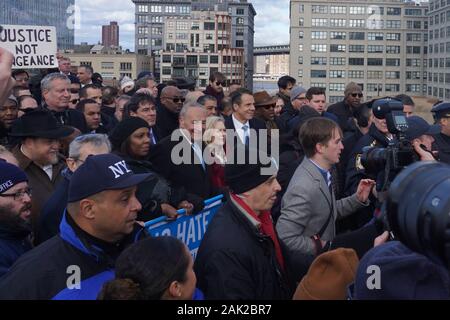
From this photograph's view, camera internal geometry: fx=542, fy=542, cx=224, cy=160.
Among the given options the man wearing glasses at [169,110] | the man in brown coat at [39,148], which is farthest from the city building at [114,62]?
the man in brown coat at [39,148]

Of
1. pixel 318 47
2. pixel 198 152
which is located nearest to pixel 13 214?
pixel 198 152

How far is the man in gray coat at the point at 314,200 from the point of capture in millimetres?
3869

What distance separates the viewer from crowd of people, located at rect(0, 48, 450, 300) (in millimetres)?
2316

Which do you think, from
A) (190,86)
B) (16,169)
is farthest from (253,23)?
(16,169)

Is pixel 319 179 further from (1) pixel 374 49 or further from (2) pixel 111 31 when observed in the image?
(1) pixel 374 49

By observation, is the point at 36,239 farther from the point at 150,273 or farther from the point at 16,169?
the point at 150,273

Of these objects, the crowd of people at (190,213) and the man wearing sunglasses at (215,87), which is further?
the man wearing sunglasses at (215,87)

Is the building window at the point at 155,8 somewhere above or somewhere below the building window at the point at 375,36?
above

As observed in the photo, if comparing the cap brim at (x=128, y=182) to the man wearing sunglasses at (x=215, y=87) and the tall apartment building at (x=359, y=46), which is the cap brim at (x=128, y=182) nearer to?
the man wearing sunglasses at (x=215, y=87)

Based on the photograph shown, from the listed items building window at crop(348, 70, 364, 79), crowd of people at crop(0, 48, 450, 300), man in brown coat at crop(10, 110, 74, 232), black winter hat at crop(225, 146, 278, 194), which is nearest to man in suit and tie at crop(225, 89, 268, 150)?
crowd of people at crop(0, 48, 450, 300)

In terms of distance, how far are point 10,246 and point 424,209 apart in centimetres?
257

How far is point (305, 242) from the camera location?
381 centimetres

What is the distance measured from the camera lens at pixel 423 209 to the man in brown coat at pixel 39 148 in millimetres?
3538
